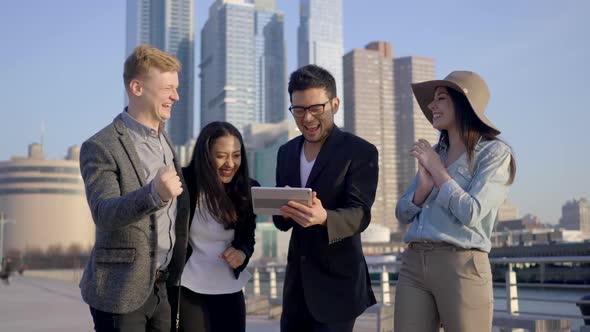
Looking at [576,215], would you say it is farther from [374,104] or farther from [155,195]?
[155,195]

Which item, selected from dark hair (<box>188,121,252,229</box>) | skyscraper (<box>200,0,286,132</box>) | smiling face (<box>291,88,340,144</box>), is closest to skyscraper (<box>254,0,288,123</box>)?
skyscraper (<box>200,0,286,132</box>)

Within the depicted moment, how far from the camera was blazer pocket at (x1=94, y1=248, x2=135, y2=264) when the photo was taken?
7.61 ft

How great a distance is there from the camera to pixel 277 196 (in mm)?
2453

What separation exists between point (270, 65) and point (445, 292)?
595ft

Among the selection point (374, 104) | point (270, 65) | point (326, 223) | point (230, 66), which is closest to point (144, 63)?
point (326, 223)

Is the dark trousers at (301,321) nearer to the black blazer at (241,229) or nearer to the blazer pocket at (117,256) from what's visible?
the black blazer at (241,229)

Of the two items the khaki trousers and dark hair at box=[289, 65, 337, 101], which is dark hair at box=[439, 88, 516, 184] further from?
dark hair at box=[289, 65, 337, 101]

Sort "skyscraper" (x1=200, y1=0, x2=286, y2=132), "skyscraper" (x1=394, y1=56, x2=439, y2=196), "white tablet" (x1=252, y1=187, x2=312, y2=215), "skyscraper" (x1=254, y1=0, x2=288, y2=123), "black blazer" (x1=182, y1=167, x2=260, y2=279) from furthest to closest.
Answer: "skyscraper" (x1=254, y1=0, x2=288, y2=123) < "skyscraper" (x1=200, y1=0, x2=286, y2=132) < "skyscraper" (x1=394, y1=56, x2=439, y2=196) < "black blazer" (x1=182, y1=167, x2=260, y2=279) < "white tablet" (x1=252, y1=187, x2=312, y2=215)

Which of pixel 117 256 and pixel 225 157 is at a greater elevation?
pixel 225 157

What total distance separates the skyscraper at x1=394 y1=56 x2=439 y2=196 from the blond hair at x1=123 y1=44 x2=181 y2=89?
151 metres

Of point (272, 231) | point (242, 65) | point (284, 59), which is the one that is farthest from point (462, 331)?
point (284, 59)

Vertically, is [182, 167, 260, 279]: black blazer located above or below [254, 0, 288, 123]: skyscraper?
below

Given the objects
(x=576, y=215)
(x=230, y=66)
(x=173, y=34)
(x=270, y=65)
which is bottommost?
(x=576, y=215)

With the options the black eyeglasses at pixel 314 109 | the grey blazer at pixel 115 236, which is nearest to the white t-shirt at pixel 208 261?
the grey blazer at pixel 115 236
